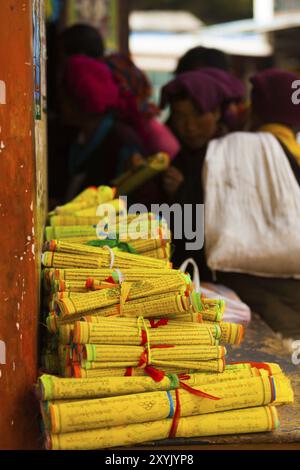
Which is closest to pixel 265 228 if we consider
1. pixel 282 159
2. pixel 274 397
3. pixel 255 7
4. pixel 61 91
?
pixel 282 159

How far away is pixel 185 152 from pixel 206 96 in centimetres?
44

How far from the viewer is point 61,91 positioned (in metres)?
4.86

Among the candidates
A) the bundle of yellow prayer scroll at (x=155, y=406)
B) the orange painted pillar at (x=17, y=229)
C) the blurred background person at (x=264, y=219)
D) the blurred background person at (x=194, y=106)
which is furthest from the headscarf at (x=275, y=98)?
the orange painted pillar at (x=17, y=229)

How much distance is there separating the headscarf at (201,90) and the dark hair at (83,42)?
4.70 ft

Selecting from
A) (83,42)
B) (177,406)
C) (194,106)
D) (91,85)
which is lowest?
(177,406)

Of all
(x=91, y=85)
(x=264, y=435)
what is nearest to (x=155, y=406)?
(x=264, y=435)

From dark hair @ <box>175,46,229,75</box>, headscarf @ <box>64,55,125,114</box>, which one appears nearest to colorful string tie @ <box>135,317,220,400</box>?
headscarf @ <box>64,55,125,114</box>

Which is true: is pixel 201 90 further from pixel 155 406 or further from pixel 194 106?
pixel 155 406

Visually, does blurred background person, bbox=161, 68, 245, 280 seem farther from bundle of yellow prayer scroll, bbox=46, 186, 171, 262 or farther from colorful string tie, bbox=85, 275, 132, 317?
colorful string tie, bbox=85, 275, 132, 317

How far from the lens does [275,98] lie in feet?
11.8

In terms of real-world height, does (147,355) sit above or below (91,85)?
below

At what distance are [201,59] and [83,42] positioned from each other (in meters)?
1.00

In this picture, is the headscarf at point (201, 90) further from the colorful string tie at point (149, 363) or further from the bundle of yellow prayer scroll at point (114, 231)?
the colorful string tie at point (149, 363)

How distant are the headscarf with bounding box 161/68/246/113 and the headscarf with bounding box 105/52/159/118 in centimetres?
106
